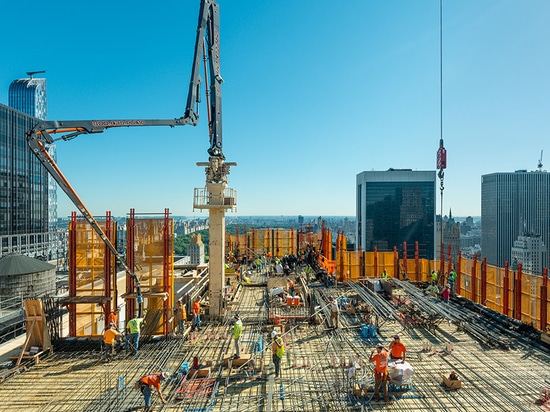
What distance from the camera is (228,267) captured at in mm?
25875

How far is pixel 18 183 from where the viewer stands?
2180 inches

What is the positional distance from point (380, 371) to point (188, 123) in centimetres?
1447

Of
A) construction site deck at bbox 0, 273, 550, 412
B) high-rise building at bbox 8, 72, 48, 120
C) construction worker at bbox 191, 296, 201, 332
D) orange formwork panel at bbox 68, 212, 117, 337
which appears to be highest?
high-rise building at bbox 8, 72, 48, 120

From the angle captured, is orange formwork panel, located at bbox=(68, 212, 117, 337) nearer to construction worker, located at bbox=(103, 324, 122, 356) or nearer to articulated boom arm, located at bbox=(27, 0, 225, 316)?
articulated boom arm, located at bbox=(27, 0, 225, 316)

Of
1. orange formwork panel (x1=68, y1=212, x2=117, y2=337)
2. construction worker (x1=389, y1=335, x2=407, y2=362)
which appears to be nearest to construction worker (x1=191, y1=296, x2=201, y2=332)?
orange formwork panel (x1=68, y1=212, x2=117, y2=337)

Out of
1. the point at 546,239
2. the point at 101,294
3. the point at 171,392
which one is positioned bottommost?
the point at 546,239

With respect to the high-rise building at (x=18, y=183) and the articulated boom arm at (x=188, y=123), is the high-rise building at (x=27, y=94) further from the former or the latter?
the articulated boom arm at (x=188, y=123)

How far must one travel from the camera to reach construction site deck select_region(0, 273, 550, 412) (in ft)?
30.1

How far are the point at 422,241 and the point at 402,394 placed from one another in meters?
112

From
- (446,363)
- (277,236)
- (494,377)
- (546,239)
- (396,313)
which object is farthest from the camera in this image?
(546,239)

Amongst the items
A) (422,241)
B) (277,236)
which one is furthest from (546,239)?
(277,236)

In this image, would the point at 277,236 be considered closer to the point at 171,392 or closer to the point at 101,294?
the point at 101,294

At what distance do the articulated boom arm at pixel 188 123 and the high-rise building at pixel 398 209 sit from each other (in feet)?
323

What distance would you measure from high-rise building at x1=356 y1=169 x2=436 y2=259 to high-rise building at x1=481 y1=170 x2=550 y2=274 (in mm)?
89121
